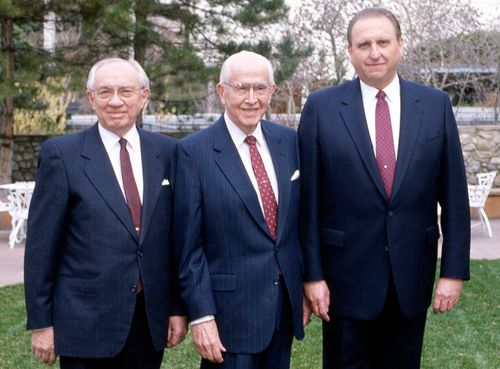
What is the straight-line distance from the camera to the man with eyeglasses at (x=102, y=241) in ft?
9.93

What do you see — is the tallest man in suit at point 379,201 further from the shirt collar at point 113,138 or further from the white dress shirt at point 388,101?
the shirt collar at point 113,138

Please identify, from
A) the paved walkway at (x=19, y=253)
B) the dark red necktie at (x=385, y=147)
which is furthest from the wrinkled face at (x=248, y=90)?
the paved walkway at (x=19, y=253)

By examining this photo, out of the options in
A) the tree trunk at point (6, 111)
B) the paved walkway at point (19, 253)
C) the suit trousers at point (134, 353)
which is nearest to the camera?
the suit trousers at point (134, 353)

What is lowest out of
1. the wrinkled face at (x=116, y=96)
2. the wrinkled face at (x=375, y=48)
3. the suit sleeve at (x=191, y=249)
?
the suit sleeve at (x=191, y=249)

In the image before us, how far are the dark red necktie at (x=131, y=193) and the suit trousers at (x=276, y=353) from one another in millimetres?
428

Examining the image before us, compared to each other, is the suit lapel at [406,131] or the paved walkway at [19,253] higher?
the suit lapel at [406,131]

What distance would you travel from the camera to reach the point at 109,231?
9.90 feet

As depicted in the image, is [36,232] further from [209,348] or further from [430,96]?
[430,96]

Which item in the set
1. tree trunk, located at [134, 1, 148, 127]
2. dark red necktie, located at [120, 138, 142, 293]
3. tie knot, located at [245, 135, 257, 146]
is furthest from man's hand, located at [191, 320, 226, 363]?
tree trunk, located at [134, 1, 148, 127]

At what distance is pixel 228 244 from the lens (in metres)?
3.09

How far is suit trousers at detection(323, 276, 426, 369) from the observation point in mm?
3344

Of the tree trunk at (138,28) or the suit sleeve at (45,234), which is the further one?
the tree trunk at (138,28)

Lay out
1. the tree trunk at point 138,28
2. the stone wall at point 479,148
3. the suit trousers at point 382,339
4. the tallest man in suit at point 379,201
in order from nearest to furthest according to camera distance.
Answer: the tallest man in suit at point 379,201, the suit trousers at point 382,339, the tree trunk at point 138,28, the stone wall at point 479,148

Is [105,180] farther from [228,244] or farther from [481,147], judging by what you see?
[481,147]
